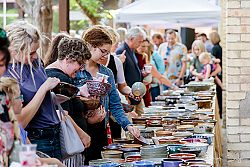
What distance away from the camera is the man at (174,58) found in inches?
609

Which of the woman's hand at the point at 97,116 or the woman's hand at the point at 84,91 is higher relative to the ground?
the woman's hand at the point at 84,91

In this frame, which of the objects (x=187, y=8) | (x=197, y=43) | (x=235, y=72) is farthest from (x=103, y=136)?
(x=197, y=43)

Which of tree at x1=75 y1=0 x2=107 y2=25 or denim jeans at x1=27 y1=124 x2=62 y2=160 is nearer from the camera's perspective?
denim jeans at x1=27 y1=124 x2=62 y2=160

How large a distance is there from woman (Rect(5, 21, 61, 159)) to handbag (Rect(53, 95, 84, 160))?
0.04 m

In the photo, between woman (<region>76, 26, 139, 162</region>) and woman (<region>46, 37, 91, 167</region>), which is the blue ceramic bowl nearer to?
woman (<region>46, 37, 91, 167</region>)

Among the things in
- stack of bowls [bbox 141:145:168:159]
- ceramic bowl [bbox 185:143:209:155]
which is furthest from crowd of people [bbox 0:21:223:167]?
ceramic bowl [bbox 185:143:209:155]

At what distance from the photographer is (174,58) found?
15523 millimetres

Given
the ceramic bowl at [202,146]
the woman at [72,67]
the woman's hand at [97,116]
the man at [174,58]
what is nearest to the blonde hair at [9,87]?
the woman at [72,67]

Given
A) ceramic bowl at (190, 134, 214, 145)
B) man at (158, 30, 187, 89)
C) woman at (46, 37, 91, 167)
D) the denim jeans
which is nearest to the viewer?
the denim jeans

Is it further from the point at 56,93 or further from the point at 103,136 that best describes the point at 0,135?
the point at 103,136

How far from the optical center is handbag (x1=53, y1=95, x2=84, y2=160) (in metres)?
5.04

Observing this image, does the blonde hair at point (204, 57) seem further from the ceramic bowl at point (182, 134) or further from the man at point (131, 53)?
the ceramic bowl at point (182, 134)

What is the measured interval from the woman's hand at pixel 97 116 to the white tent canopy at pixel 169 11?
9.01 m

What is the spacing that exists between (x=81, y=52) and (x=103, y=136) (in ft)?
3.96
